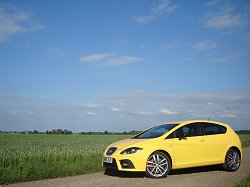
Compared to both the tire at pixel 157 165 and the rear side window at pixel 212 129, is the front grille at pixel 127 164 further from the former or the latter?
the rear side window at pixel 212 129

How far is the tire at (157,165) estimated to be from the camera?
9.29 meters

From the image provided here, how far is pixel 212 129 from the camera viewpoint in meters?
10.9

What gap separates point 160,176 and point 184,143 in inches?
51.7

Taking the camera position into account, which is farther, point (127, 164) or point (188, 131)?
point (188, 131)

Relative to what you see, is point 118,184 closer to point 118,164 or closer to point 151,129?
point 118,164

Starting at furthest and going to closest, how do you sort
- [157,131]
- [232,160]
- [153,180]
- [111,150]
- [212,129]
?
[212,129], [232,160], [157,131], [111,150], [153,180]

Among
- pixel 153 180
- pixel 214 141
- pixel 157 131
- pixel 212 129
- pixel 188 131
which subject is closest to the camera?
pixel 153 180

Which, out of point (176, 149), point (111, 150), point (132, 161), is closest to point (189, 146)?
point (176, 149)

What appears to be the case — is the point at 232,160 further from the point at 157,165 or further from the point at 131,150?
the point at 131,150

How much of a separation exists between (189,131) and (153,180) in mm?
2252

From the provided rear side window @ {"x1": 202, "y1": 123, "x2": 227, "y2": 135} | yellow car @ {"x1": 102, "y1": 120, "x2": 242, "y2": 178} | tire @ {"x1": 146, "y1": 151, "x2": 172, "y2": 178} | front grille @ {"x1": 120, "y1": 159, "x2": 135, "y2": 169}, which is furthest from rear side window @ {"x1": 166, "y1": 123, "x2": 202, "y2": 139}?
front grille @ {"x1": 120, "y1": 159, "x2": 135, "y2": 169}

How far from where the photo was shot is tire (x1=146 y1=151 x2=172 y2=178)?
9.29 meters

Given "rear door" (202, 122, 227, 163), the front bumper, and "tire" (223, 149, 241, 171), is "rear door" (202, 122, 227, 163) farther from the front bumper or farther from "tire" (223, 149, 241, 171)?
the front bumper

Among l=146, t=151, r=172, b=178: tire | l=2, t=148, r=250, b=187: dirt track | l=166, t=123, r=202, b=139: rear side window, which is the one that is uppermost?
l=166, t=123, r=202, b=139: rear side window
